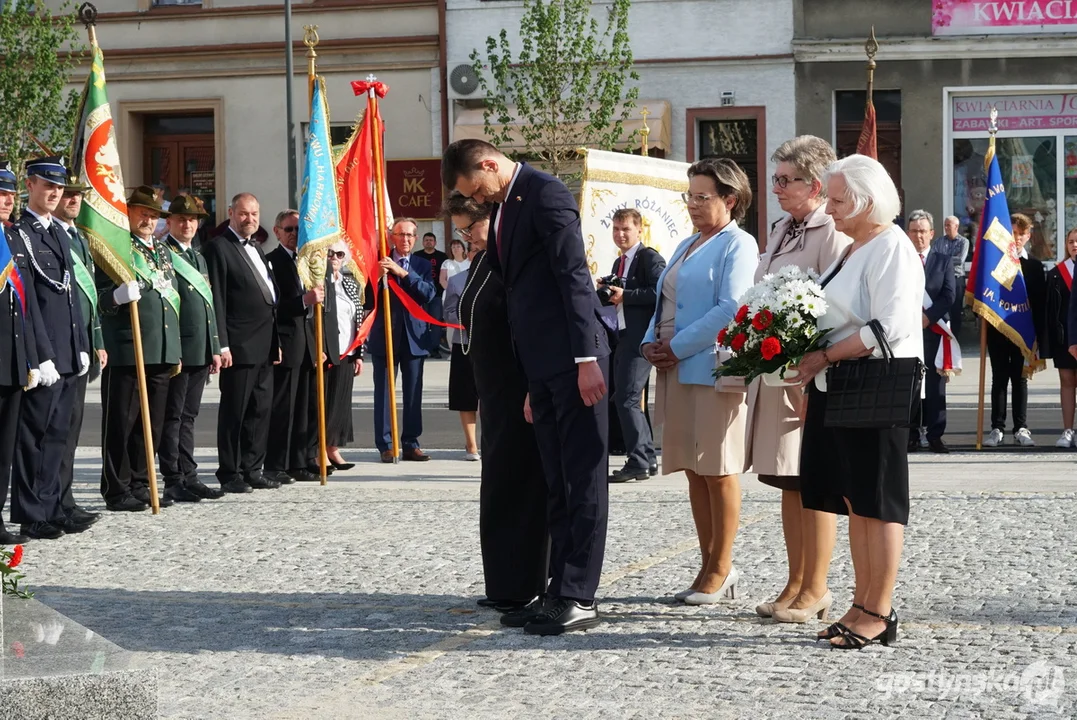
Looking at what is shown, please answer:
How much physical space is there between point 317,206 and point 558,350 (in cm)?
569

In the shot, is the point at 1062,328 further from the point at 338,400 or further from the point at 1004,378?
the point at 338,400

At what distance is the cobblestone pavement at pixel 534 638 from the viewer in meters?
5.62

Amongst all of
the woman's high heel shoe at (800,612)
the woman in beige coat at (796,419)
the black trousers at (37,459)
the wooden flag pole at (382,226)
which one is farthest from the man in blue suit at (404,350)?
the woman's high heel shoe at (800,612)

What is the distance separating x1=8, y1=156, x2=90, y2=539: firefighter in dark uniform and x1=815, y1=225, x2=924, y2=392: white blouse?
16.5 ft

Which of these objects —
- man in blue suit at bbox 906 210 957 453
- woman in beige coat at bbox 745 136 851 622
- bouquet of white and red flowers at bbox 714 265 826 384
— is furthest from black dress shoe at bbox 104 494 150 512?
man in blue suit at bbox 906 210 957 453

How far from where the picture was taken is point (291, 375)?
40.2 feet

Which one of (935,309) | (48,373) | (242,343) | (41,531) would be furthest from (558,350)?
(935,309)

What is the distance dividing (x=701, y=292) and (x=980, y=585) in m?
1.86

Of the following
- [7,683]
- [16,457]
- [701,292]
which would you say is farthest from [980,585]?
[16,457]

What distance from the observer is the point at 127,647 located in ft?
21.4

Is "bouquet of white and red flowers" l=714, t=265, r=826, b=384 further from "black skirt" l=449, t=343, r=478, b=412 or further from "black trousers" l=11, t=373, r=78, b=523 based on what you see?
"black skirt" l=449, t=343, r=478, b=412

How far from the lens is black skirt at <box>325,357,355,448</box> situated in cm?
1272

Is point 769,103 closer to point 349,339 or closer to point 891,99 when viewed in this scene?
point 891,99

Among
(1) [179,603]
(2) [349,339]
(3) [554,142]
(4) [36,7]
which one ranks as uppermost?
(4) [36,7]
